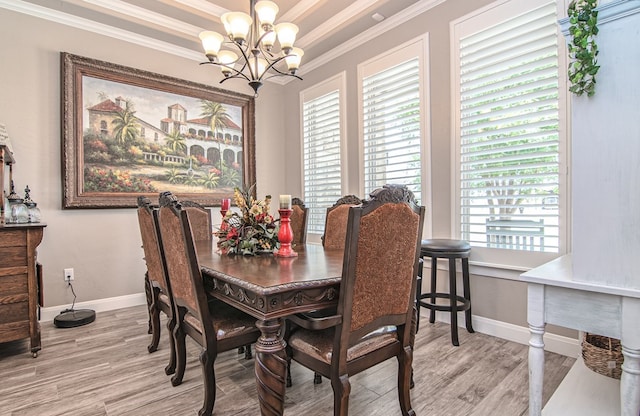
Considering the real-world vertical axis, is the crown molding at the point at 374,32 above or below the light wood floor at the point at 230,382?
above

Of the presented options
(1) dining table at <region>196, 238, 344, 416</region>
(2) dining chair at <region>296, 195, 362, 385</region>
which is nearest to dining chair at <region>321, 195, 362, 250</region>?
(2) dining chair at <region>296, 195, 362, 385</region>

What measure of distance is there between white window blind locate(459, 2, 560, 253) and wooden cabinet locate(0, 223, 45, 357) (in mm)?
3424

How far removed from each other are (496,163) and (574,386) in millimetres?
1615

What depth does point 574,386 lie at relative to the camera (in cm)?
163

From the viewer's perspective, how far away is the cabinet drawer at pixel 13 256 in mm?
2312

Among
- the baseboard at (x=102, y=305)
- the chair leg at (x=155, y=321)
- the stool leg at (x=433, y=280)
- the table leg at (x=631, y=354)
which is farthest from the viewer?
the baseboard at (x=102, y=305)

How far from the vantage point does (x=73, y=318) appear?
306cm

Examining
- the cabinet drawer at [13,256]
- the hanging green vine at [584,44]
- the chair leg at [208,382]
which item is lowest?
the chair leg at [208,382]

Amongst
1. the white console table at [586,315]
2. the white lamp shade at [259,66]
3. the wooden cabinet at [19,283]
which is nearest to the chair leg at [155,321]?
the wooden cabinet at [19,283]

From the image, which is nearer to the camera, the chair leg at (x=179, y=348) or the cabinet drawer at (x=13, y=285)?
the chair leg at (x=179, y=348)

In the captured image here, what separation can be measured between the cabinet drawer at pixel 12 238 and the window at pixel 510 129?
135 inches

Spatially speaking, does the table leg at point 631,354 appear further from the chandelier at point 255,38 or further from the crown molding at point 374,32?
the crown molding at point 374,32

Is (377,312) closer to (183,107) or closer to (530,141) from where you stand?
(530,141)

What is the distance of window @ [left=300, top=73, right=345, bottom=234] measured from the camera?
4.14 m
